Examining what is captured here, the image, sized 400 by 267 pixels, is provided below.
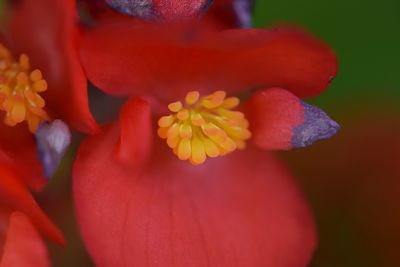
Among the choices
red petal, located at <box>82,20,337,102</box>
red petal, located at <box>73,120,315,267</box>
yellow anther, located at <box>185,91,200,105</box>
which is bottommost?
red petal, located at <box>73,120,315,267</box>

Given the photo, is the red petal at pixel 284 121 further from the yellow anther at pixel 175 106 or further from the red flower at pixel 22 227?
the red flower at pixel 22 227

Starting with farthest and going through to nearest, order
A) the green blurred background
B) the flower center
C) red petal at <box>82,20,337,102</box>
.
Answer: the green blurred background
the flower center
red petal at <box>82,20,337,102</box>

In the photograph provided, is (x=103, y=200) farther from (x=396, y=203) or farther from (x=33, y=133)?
(x=396, y=203)

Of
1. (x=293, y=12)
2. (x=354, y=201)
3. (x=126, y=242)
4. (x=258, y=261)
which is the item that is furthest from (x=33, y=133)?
(x=293, y=12)

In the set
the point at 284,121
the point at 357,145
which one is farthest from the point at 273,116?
the point at 357,145

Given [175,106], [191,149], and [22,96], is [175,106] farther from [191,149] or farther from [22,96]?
[22,96]

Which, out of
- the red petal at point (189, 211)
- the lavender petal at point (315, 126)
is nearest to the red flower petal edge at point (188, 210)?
the red petal at point (189, 211)

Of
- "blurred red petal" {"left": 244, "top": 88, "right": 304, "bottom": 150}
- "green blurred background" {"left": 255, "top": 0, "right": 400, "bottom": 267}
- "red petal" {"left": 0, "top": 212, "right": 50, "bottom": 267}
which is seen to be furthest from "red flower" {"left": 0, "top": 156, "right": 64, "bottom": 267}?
"green blurred background" {"left": 255, "top": 0, "right": 400, "bottom": 267}

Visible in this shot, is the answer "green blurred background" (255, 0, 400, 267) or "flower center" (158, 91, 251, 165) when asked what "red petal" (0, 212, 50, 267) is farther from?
"green blurred background" (255, 0, 400, 267)
